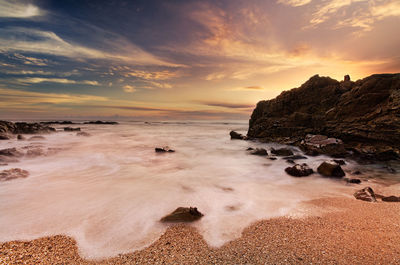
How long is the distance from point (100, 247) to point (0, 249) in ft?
4.38

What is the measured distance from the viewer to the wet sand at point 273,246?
2.30 metres

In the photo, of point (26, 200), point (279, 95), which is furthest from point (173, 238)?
point (279, 95)

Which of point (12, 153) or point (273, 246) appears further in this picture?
point (12, 153)

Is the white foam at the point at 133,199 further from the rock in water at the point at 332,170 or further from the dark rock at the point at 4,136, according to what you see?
the dark rock at the point at 4,136

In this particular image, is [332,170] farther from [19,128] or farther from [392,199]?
[19,128]

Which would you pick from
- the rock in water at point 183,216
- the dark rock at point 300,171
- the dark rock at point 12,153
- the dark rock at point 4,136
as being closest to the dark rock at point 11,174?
the dark rock at point 12,153

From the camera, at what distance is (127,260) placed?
7.98 ft

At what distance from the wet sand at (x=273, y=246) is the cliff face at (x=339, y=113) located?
897cm

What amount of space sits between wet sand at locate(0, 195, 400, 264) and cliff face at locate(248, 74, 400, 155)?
29.4 feet

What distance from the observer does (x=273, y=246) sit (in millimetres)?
2555

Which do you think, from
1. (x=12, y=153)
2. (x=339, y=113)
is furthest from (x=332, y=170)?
(x=12, y=153)

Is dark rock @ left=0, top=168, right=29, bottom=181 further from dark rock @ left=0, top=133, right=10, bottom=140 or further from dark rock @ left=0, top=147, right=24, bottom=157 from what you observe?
dark rock @ left=0, top=133, right=10, bottom=140

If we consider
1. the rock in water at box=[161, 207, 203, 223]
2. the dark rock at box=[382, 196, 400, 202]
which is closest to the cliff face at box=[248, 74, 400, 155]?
the dark rock at box=[382, 196, 400, 202]

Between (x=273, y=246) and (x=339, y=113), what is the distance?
530 inches
